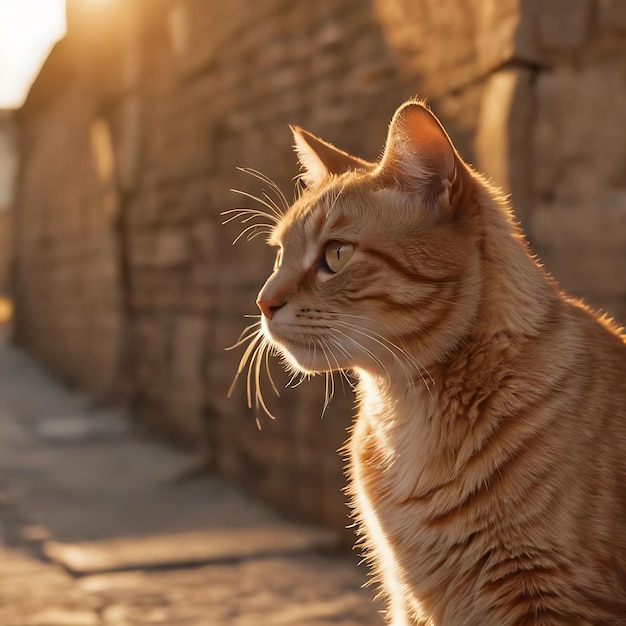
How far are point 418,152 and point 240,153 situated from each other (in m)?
3.08

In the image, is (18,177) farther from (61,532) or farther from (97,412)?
(61,532)

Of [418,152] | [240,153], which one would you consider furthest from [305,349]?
[240,153]

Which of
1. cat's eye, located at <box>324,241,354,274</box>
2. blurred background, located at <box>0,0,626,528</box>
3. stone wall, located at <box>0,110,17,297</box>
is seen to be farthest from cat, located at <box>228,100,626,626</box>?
stone wall, located at <box>0,110,17,297</box>

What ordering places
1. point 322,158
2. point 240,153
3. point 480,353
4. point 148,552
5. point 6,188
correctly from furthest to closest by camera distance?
point 6,188 → point 240,153 → point 148,552 → point 322,158 → point 480,353

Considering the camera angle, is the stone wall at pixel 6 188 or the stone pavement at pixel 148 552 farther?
the stone wall at pixel 6 188

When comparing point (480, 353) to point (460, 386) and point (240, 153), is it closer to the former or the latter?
point (460, 386)

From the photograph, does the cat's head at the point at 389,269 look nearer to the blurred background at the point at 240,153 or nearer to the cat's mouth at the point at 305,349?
the cat's mouth at the point at 305,349

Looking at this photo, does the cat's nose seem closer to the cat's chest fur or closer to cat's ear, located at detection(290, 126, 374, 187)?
the cat's chest fur

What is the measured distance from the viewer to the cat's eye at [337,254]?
180 cm

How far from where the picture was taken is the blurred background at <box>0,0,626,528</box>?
105 inches

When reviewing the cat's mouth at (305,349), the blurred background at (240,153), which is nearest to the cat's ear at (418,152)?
the cat's mouth at (305,349)

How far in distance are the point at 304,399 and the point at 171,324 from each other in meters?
1.93

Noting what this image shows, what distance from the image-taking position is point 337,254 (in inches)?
71.4

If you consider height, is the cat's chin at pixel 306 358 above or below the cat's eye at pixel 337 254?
below
